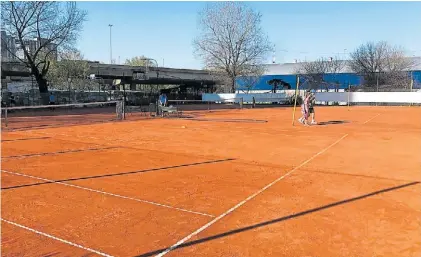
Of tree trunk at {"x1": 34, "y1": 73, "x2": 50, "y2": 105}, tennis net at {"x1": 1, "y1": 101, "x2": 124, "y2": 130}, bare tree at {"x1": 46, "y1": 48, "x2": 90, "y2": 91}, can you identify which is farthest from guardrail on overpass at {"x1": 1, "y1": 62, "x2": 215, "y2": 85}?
tennis net at {"x1": 1, "y1": 101, "x2": 124, "y2": 130}

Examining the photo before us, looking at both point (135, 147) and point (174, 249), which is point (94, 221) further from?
point (135, 147)

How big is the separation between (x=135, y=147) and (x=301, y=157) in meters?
5.89

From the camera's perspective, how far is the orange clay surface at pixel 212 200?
534 centimetres

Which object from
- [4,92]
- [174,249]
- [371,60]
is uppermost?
[371,60]

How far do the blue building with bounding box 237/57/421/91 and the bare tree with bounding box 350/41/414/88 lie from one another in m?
1.49

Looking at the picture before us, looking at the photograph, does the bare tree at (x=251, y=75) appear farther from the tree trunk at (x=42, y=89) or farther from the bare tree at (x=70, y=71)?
the tree trunk at (x=42, y=89)

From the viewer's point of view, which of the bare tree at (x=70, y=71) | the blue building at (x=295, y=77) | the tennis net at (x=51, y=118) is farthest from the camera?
the blue building at (x=295, y=77)

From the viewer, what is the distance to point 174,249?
5.16m

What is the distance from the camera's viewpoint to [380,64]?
66.1 m

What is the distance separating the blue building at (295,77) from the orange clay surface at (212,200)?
55260mm

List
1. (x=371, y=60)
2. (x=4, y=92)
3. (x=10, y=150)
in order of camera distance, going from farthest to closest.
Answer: (x=371, y=60), (x=4, y=92), (x=10, y=150)

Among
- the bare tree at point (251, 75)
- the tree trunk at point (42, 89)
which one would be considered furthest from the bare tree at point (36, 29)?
the bare tree at point (251, 75)

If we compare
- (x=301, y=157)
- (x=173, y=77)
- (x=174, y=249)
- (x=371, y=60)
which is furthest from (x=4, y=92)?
(x=371, y=60)

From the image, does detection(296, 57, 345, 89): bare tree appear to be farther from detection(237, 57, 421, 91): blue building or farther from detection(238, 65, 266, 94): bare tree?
detection(238, 65, 266, 94): bare tree
